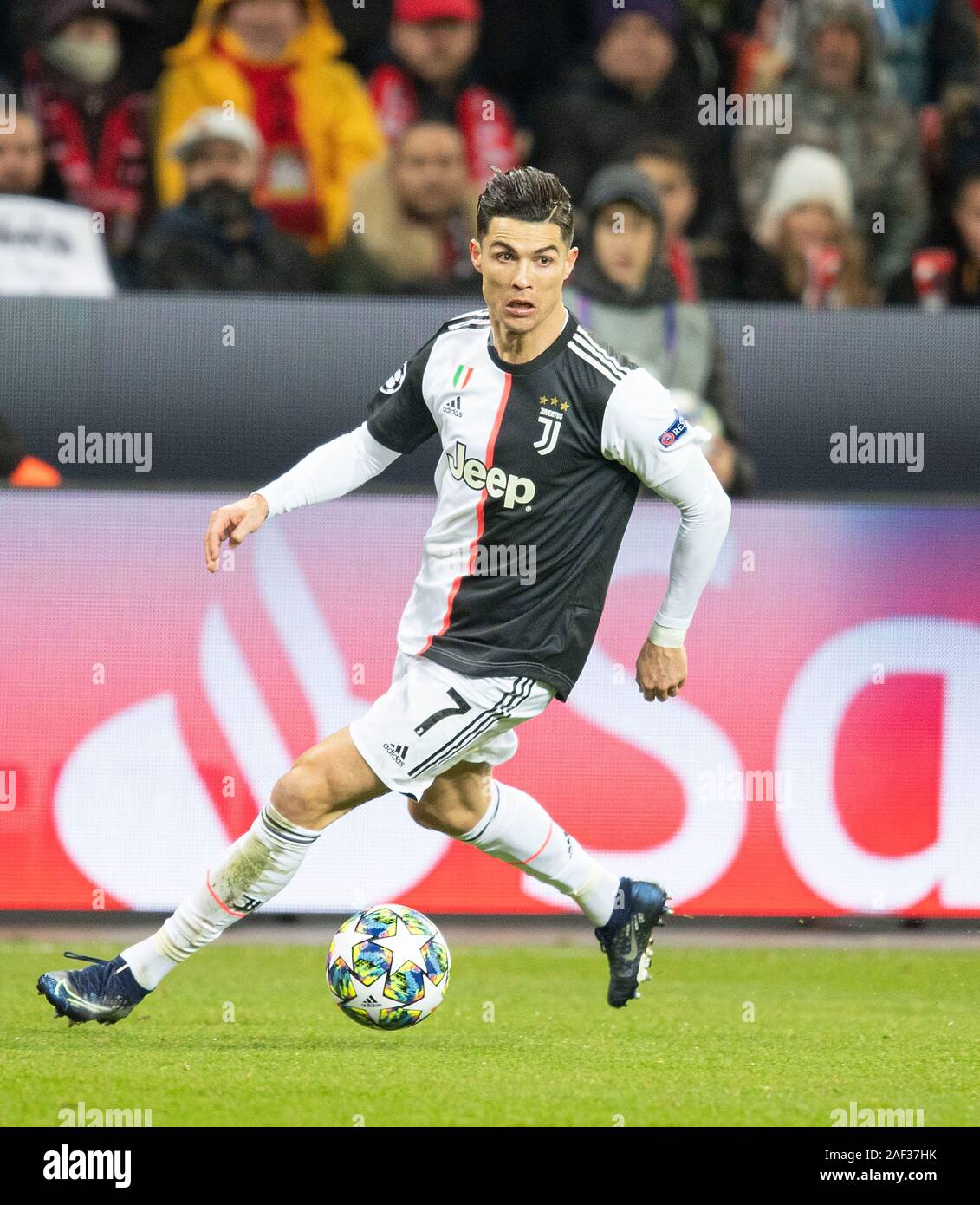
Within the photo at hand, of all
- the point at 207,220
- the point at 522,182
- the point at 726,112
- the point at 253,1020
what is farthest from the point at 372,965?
the point at 726,112

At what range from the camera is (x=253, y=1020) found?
612 centimetres

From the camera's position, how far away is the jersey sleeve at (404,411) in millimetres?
5711

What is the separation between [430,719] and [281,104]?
18.0 feet

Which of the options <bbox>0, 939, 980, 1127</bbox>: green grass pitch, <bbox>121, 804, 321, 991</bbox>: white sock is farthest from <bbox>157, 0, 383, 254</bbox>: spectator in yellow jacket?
<bbox>121, 804, 321, 991</bbox>: white sock

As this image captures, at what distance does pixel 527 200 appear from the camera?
529 centimetres

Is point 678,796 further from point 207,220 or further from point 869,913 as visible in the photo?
point 207,220

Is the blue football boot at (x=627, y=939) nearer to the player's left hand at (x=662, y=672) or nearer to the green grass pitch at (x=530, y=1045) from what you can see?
the green grass pitch at (x=530, y=1045)

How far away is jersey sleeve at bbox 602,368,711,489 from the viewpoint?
539 centimetres

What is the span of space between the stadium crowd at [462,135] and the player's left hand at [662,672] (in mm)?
3786

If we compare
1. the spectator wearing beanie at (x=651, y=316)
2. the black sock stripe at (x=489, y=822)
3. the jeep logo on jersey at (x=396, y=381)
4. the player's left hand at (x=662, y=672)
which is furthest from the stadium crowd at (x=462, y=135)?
the player's left hand at (x=662, y=672)

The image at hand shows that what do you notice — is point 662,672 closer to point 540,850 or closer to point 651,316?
point 540,850

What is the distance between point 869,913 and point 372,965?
2821 millimetres

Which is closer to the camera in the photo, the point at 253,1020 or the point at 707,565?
the point at 707,565

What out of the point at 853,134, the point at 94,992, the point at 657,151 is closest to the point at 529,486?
the point at 94,992
